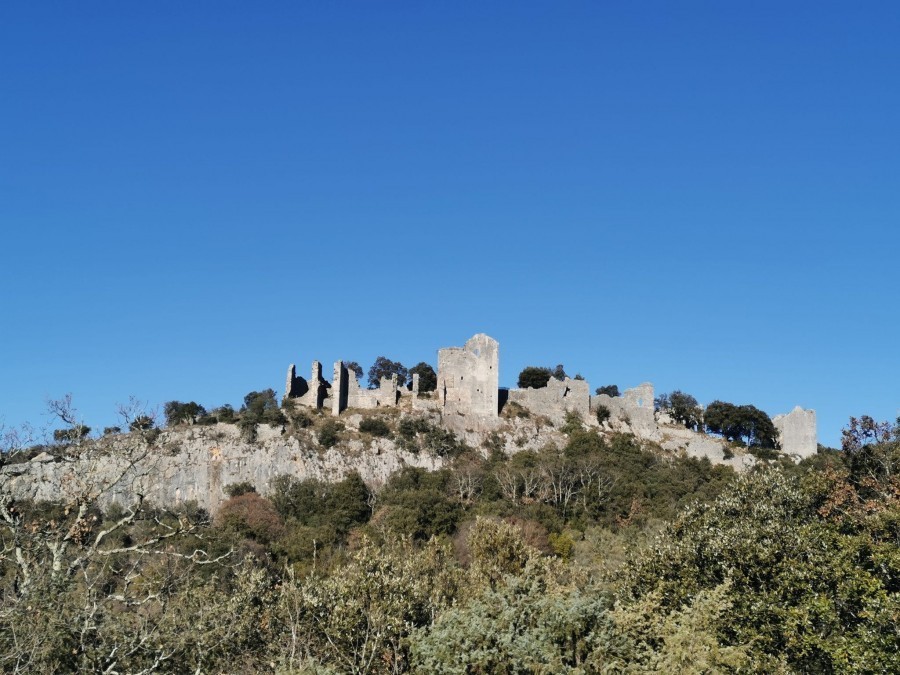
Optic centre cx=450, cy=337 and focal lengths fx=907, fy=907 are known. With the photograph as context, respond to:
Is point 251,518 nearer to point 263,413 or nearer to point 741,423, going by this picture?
point 263,413

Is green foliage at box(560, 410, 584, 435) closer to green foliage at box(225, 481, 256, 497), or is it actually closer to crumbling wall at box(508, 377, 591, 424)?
crumbling wall at box(508, 377, 591, 424)

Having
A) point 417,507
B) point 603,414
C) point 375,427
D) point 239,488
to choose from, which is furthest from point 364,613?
point 603,414

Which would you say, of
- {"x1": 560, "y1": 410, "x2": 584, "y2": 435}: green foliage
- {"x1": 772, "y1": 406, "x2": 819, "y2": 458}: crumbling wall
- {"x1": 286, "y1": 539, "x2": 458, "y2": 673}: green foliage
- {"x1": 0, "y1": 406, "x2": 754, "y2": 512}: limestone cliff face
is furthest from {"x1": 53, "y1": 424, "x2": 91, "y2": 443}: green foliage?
{"x1": 772, "y1": 406, "x2": 819, "y2": 458}: crumbling wall

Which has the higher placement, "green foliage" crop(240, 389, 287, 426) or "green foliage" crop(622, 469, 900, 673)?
"green foliage" crop(240, 389, 287, 426)

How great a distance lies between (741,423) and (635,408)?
1352 cm

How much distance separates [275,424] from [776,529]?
60.0 m

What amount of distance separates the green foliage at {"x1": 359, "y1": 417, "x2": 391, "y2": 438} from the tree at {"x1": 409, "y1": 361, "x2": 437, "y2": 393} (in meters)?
13.0

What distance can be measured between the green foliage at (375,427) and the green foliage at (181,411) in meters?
18.7

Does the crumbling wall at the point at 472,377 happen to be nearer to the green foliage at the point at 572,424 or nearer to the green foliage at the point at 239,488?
the green foliage at the point at 572,424

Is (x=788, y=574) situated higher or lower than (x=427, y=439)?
lower

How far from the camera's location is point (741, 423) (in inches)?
4055

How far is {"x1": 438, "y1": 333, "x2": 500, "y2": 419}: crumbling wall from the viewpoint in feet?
308

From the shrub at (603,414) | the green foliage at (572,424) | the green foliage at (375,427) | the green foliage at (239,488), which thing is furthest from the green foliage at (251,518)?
the shrub at (603,414)

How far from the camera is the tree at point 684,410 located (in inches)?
4210
